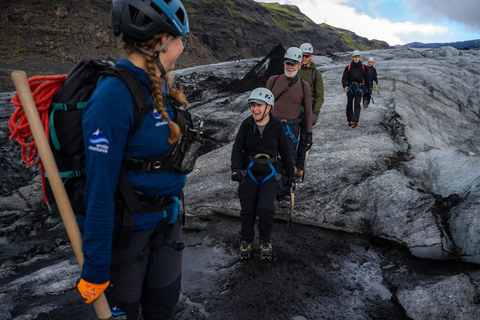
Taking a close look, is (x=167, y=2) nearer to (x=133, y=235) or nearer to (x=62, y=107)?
(x=62, y=107)

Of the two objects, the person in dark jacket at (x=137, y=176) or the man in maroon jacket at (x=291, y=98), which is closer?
the person in dark jacket at (x=137, y=176)

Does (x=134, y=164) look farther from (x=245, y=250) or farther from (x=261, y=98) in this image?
(x=245, y=250)

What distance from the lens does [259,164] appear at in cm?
573

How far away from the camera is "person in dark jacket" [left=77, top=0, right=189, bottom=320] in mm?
1929

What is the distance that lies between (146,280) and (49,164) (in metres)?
1.15

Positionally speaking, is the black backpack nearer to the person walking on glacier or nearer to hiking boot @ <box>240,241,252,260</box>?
hiking boot @ <box>240,241,252,260</box>

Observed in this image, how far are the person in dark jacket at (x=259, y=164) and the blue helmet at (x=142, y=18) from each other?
11.1ft

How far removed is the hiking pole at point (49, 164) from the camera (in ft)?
6.41

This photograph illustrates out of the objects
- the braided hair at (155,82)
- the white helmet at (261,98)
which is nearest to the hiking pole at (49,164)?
the braided hair at (155,82)

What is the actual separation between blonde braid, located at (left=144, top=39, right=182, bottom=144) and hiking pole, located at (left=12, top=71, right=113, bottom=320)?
30.3 inches

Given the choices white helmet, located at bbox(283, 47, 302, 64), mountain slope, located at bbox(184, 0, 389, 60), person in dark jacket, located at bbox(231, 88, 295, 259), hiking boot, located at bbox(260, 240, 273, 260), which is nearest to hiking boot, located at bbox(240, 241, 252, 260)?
person in dark jacket, located at bbox(231, 88, 295, 259)

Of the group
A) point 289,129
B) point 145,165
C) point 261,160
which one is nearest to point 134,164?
point 145,165

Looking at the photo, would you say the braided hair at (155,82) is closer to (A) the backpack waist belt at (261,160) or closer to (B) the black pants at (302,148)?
(A) the backpack waist belt at (261,160)

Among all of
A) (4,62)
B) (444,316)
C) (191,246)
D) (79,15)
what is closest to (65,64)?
(4,62)
